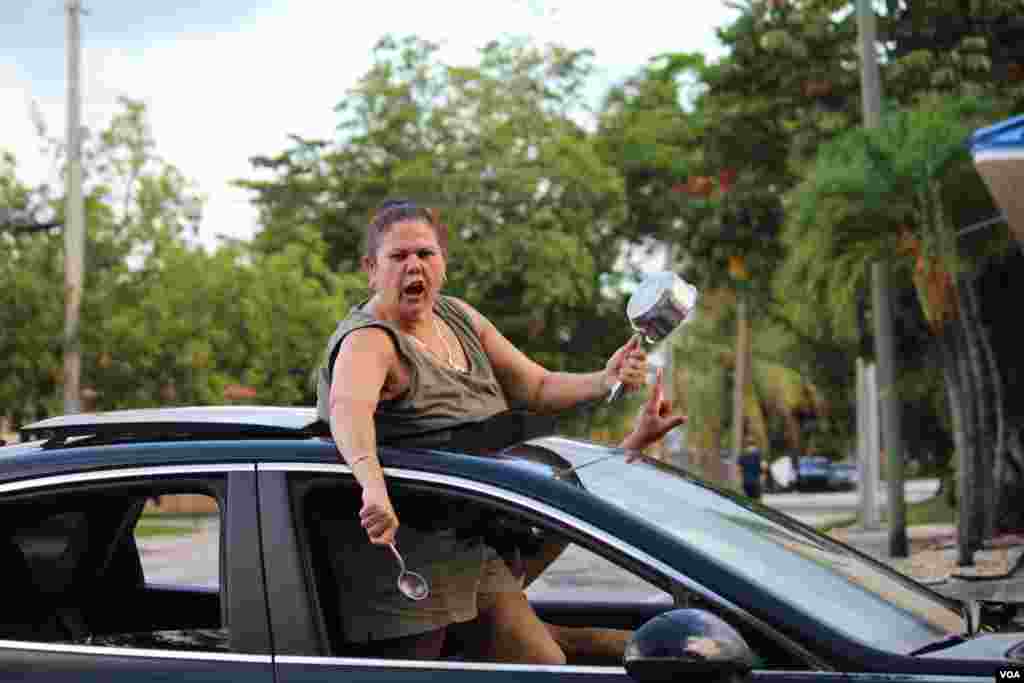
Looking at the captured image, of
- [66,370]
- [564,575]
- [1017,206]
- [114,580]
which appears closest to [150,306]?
[66,370]

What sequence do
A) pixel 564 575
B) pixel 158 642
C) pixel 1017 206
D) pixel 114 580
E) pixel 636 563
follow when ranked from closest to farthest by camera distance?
pixel 636 563
pixel 158 642
pixel 114 580
pixel 564 575
pixel 1017 206

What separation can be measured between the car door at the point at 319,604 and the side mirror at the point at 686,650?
15 centimetres

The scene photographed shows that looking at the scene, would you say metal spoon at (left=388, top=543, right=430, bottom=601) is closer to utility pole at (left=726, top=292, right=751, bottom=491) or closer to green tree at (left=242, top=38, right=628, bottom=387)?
green tree at (left=242, top=38, right=628, bottom=387)

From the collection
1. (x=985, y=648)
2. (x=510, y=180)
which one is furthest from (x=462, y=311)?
(x=510, y=180)

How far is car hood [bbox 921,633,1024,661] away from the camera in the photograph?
10.6 feet

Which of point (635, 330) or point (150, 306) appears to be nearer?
point (635, 330)

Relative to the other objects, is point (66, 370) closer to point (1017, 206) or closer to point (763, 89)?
point (763, 89)

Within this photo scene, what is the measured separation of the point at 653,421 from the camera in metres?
4.21

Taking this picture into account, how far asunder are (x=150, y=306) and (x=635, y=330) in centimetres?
2782

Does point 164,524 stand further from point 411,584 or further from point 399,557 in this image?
Result: point 399,557

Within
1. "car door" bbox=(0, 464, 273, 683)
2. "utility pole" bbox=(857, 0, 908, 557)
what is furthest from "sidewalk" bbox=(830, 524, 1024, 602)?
"car door" bbox=(0, 464, 273, 683)

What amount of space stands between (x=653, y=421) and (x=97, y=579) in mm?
1366

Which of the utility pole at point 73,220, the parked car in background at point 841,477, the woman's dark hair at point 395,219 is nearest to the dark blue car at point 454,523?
the woman's dark hair at point 395,219

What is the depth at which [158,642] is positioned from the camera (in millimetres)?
3900
